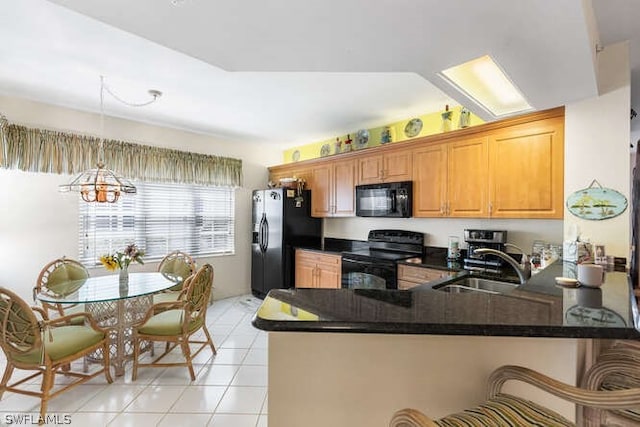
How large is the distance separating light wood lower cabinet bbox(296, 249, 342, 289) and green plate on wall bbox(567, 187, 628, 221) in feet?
7.98

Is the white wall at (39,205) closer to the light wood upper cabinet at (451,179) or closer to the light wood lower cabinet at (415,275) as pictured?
the light wood lower cabinet at (415,275)

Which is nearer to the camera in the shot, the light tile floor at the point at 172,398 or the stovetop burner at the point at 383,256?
the light tile floor at the point at 172,398

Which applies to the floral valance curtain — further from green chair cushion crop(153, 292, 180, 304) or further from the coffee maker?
the coffee maker

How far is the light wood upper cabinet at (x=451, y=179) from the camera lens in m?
2.88

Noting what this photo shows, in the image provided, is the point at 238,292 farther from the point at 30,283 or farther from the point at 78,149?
the point at 78,149

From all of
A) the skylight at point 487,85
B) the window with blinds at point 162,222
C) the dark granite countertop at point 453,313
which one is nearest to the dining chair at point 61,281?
the window with blinds at point 162,222

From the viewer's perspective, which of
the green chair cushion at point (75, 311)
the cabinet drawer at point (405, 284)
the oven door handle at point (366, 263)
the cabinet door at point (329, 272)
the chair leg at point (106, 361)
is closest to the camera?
the chair leg at point (106, 361)

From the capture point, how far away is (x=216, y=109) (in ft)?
11.5

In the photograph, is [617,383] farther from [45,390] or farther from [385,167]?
[45,390]

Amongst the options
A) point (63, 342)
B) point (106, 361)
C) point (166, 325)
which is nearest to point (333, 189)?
point (166, 325)

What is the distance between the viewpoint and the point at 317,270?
421 centimetres


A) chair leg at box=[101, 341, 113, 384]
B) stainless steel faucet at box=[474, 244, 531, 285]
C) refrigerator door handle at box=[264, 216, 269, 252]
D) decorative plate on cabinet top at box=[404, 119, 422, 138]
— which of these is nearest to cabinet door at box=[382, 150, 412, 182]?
decorative plate on cabinet top at box=[404, 119, 422, 138]

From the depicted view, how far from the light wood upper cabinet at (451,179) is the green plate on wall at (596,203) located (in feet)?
2.18

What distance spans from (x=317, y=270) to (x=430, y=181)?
1.95m
